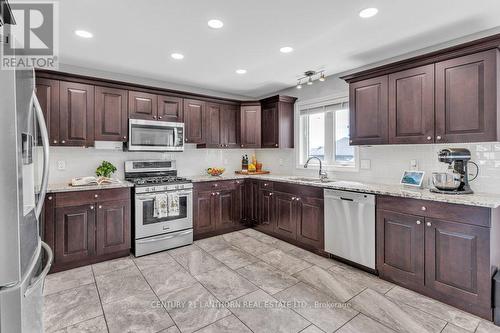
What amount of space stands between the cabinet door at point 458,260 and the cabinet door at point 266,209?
2211 millimetres

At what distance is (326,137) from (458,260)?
94.6 inches

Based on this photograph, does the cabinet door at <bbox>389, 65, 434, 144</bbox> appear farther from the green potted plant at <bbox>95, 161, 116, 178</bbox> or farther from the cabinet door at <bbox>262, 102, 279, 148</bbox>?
the green potted plant at <bbox>95, 161, 116, 178</bbox>

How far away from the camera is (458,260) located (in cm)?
220

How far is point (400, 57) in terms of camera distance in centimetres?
319

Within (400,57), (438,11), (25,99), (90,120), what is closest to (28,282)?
(25,99)

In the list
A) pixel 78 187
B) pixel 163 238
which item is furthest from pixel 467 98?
pixel 78 187

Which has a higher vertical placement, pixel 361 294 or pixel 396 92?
pixel 396 92

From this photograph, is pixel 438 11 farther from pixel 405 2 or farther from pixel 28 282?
pixel 28 282

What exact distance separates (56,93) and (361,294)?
13.6 ft

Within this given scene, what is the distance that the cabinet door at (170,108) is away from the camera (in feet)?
13.0

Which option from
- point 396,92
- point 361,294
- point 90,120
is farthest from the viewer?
point 90,120

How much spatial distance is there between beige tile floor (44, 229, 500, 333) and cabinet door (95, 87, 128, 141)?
170 centimetres

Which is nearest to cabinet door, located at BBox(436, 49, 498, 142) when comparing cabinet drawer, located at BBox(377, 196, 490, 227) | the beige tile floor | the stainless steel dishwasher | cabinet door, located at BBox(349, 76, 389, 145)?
cabinet door, located at BBox(349, 76, 389, 145)

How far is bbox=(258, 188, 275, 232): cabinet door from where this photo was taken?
4.16 metres
